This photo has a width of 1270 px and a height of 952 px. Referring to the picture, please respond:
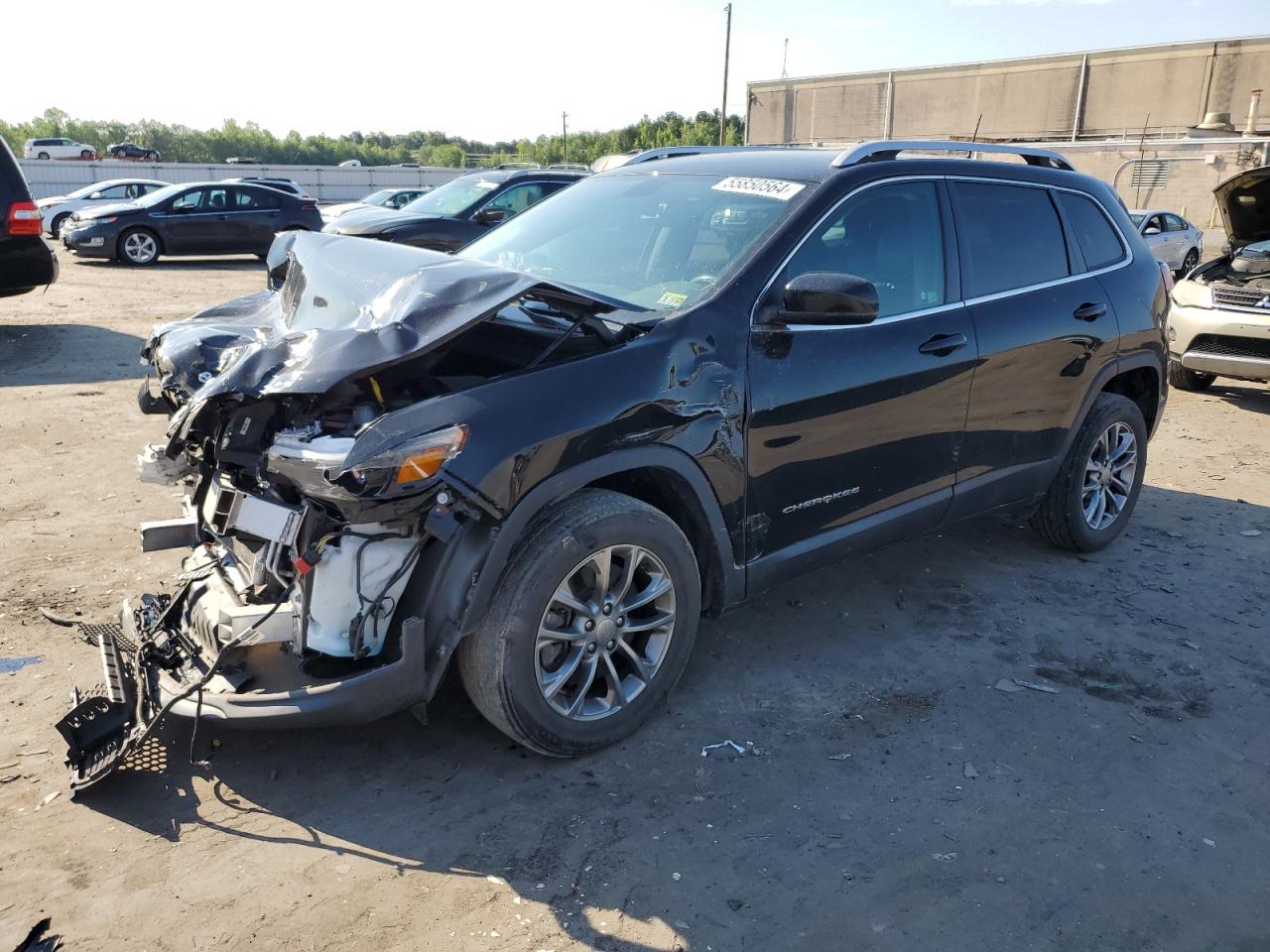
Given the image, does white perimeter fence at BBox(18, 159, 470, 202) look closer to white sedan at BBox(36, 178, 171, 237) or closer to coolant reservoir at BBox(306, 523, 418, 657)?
white sedan at BBox(36, 178, 171, 237)

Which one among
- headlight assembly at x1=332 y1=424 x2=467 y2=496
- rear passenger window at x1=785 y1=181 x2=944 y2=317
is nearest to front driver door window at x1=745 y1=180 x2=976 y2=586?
rear passenger window at x1=785 y1=181 x2=944 y2=317

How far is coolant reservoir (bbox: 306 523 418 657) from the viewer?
2953mm

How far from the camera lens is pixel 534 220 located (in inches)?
181

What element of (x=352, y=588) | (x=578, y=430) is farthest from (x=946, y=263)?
(x=352, y=588)

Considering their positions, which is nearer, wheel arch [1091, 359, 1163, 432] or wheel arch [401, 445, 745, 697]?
wheel arch [401, 445, 745, 697]

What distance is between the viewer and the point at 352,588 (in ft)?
9.76

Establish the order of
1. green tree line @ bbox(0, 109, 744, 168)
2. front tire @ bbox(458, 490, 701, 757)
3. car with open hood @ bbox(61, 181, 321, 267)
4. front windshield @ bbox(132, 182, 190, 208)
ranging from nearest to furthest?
front tire @ bbox(458, 490, 701, 757) < car with open hood @ bbox(61, 181, 321, 267) < front windshield @ bbox(132, 182, 190, 208) < green tree line @ bbox(0, 109, 744, 168)

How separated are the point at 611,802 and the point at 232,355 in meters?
2.07

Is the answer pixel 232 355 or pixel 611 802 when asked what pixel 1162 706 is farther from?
pixel 232 355

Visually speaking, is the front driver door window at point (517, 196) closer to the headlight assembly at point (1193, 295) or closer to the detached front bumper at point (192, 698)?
the headlight assembly at point (1193, 295)

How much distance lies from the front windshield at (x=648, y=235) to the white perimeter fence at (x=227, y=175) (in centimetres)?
3308

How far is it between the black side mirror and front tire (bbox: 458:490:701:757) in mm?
900

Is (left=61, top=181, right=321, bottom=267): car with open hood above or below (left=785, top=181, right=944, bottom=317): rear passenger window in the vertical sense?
below

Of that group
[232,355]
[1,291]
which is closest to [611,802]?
[232,355]
